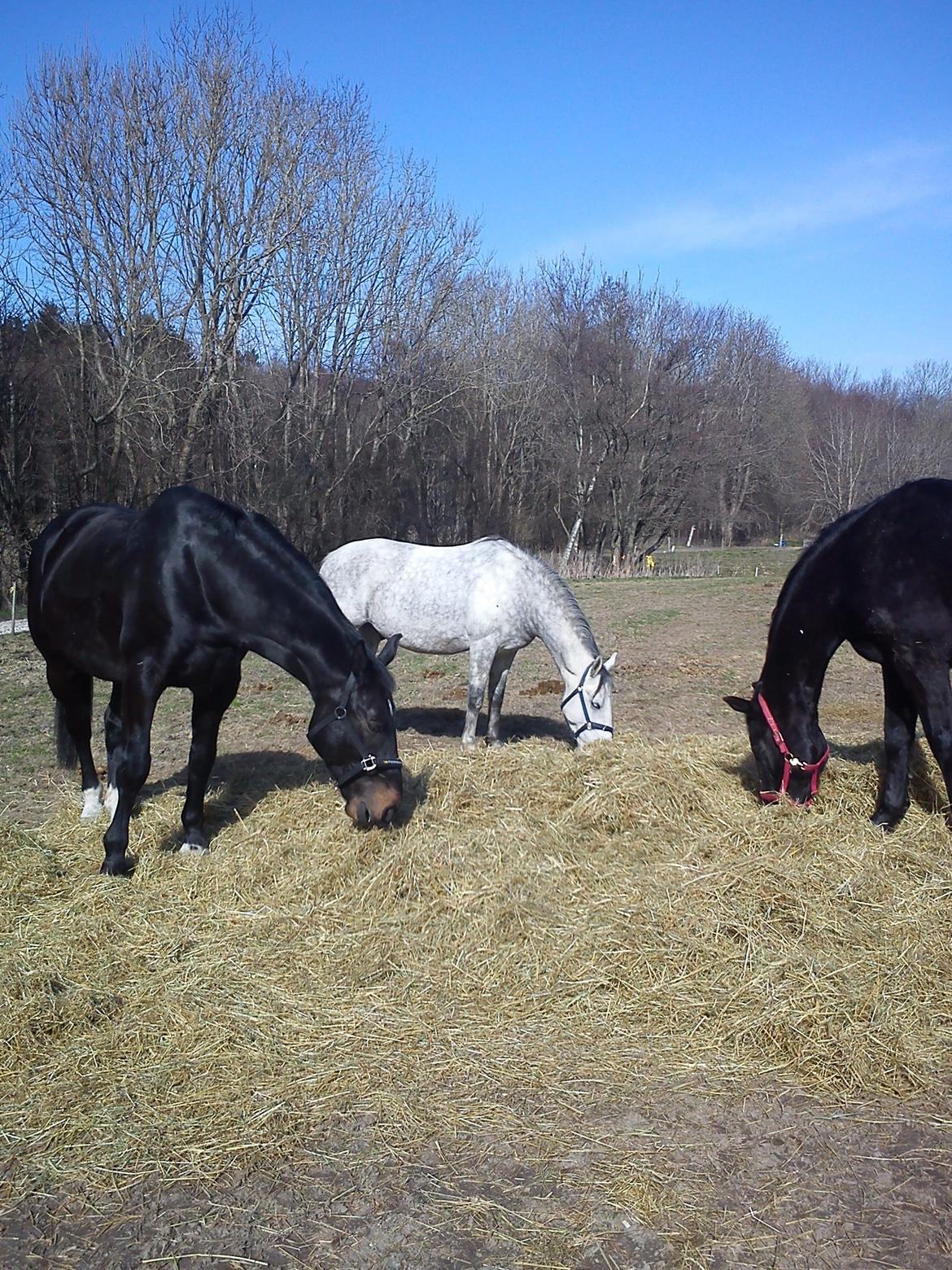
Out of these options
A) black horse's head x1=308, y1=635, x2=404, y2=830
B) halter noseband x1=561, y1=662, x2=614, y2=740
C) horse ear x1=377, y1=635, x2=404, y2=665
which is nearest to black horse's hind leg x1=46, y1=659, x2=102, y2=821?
black horse's head x1=308, y1=635, x2=404, y2=830

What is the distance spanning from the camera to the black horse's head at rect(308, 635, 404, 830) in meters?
4.68

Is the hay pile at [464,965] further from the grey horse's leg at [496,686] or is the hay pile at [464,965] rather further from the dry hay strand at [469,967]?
the grey horse's leg at [496,686]

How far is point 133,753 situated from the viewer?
473cm

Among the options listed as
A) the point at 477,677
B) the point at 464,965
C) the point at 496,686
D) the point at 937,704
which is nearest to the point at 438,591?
the point at 477,677

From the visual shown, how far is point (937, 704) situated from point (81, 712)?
4859mm

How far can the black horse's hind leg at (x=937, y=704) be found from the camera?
4863 millimetres

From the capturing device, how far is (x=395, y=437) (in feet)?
82.2

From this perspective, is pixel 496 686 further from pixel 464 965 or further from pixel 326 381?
pixel 326 381

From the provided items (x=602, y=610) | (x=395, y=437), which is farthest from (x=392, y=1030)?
(x=395, y=437)

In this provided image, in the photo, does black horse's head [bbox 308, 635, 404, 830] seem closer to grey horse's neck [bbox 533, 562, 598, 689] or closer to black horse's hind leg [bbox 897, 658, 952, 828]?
grey horse's neck [bbox 533, 562, 598, 689]

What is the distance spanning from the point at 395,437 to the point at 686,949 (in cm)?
2225

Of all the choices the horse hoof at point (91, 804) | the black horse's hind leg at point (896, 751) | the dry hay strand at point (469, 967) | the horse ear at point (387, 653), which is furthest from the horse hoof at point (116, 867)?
the black horse's hind leg at point (896, 751)

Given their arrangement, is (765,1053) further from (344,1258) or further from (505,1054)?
(344,1258)

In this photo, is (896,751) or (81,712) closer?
(896,751)
